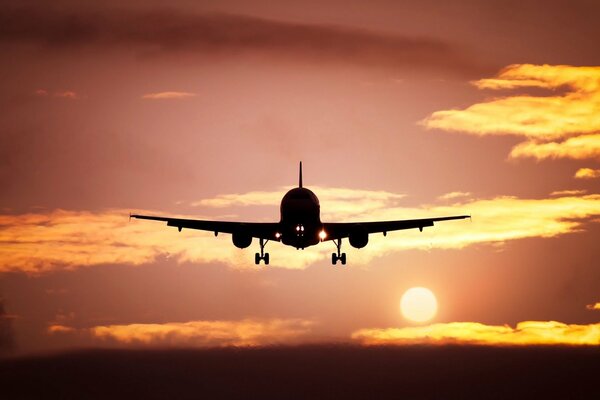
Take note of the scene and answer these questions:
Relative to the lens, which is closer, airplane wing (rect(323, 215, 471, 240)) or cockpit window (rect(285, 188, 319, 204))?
cockpit window (rect(285, 188, 319, 204))

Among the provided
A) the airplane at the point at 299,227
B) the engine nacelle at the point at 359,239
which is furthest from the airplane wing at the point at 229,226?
the engine nacelle at the point at 359,239

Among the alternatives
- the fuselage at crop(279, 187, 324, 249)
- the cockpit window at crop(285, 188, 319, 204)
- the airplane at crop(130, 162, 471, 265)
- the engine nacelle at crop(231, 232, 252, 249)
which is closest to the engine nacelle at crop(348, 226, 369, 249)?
the airplane at crop(130, 162, 471, 265)

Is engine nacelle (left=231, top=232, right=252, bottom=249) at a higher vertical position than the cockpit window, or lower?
lower

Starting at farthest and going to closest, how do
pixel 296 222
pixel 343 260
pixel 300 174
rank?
pixel 300 174 → pixel 343 260 → pixel 296 222

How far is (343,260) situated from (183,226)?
1844 cm

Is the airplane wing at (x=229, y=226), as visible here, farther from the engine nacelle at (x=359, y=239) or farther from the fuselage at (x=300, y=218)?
the engine nacelle at (x=359, y=239)

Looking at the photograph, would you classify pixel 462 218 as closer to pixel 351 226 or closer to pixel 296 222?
pixel 351 226

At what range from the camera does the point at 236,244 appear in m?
104

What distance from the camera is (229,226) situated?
103312mm

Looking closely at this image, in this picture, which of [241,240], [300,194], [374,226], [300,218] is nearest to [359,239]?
[374,226]

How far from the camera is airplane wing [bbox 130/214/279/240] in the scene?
100m

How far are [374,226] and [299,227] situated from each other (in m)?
13.2

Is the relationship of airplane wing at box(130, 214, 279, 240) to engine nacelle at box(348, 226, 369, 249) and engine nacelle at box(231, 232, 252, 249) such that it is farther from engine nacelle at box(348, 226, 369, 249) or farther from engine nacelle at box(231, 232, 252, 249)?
engine nacelle at box(348, 226, 369, 249)

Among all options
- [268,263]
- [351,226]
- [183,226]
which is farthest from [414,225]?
[183,226]
